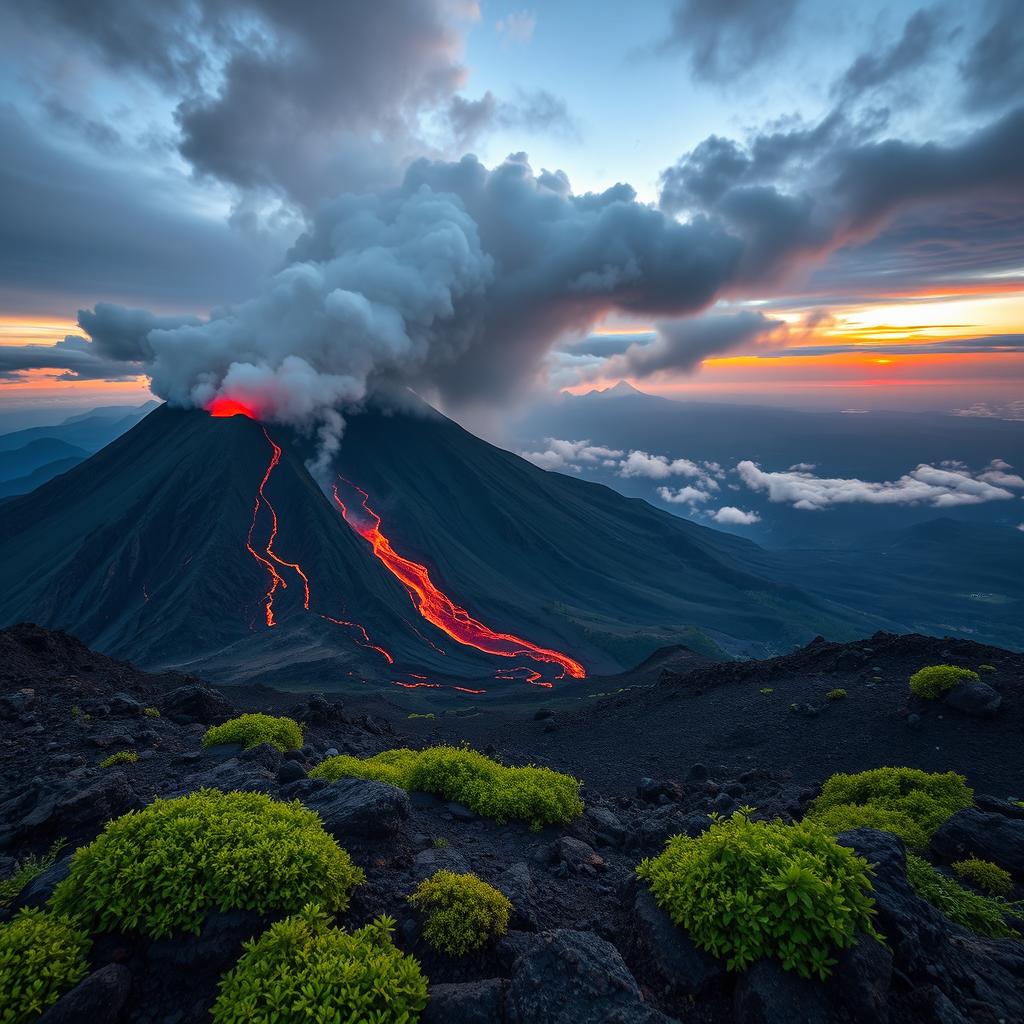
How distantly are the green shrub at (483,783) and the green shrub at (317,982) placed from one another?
4495 millimetres

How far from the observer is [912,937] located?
4.75 m

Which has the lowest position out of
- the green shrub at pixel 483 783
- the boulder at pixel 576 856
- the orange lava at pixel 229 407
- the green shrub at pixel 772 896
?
the green shrub at pixel 483 783

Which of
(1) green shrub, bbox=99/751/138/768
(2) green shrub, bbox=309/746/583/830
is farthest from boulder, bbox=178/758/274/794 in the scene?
(1) green shrub, bbox=99/751/138/768

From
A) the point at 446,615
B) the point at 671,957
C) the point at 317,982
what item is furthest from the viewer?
the point at 446,615

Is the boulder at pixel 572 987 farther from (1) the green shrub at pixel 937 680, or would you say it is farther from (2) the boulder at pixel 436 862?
(1) the green shrub at pixel 937 680

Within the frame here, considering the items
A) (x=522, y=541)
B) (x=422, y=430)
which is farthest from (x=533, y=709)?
(x=422, y=430)

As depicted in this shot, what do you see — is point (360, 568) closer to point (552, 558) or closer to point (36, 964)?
point (552, 558)

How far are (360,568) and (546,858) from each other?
311 feet

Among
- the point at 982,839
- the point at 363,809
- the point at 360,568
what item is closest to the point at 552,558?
the point at 360,568

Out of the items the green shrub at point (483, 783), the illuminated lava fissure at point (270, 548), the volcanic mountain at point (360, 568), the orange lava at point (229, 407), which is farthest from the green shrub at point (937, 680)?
the orange lava at point (229, 407)

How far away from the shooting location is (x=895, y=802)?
9.22 metres

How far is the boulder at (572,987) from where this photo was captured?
167 inches

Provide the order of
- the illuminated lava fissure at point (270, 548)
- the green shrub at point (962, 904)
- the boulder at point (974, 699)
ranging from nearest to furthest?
the green shrub at point (962, 904) < the boulder at point (974, 699) < the illuminated lava fissure at point (270, 548)

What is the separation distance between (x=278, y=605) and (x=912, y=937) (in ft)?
305
